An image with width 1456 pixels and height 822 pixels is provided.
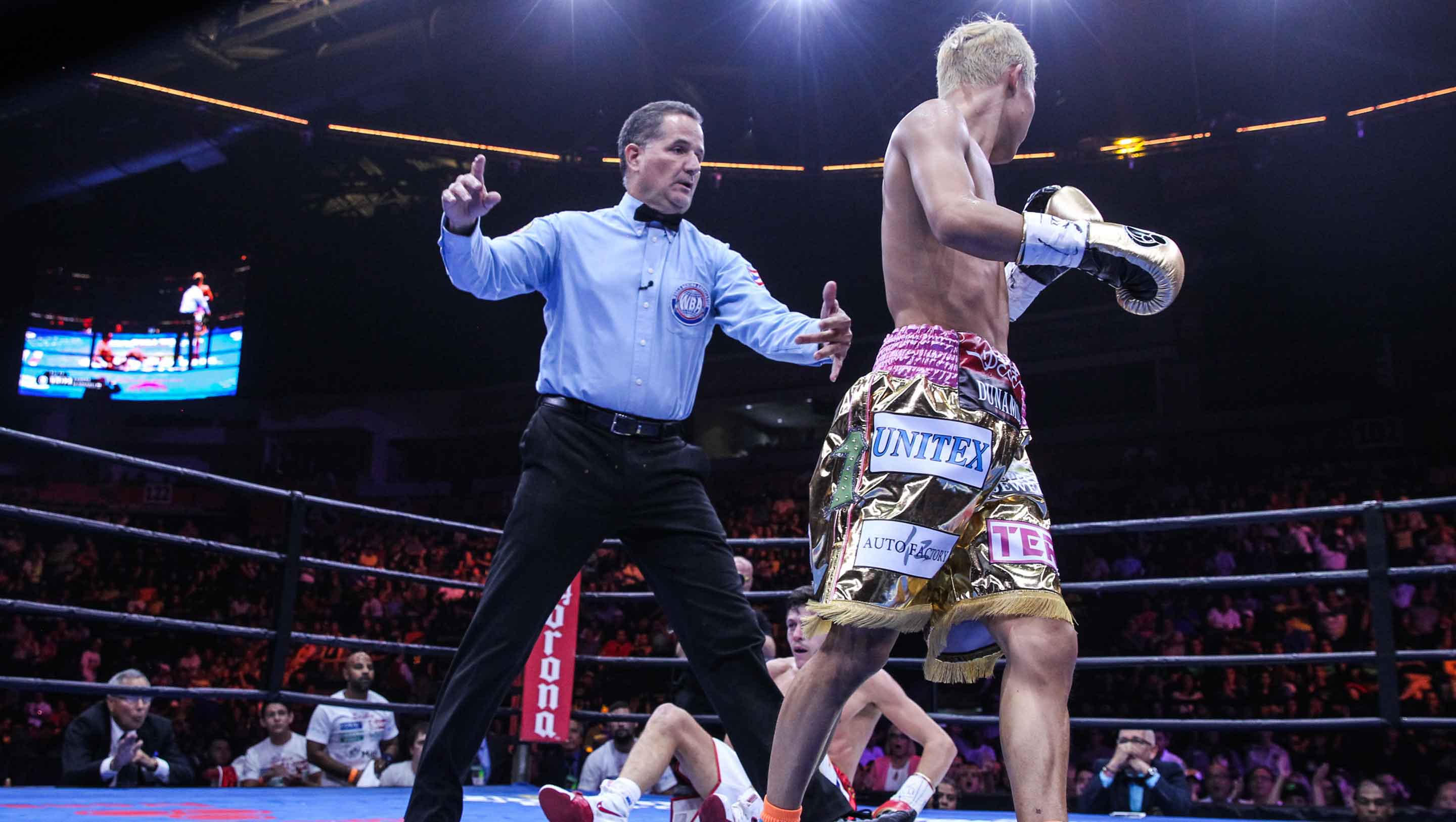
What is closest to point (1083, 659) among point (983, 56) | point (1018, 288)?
point (1018, 288)

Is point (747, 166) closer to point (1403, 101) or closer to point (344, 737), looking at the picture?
point (1403, 101)

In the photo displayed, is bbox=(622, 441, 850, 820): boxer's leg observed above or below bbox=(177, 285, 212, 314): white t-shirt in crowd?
below

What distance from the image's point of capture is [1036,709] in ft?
5.03

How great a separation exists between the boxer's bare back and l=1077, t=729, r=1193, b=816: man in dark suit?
334 centimetres

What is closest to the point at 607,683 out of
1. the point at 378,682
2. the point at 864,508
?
the point at 378,682

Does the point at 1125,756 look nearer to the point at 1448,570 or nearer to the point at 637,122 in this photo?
the point at 1448,570

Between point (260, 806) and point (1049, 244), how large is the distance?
2.36 metres

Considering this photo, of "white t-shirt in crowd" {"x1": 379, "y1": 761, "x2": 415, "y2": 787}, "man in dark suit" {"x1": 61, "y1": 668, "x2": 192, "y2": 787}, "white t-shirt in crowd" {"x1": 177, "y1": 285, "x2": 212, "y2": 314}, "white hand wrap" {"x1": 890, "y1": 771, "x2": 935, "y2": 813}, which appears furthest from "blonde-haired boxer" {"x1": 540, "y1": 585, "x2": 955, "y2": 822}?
"white t-shirt in crowd" {"x1": 177, "y1": 285, "x2": 212, "y2": 314}

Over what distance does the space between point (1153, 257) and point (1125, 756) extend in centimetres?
367

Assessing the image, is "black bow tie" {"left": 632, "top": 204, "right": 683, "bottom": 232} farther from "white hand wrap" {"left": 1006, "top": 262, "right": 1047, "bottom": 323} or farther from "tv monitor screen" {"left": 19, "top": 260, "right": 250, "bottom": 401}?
"tv monitor screen" {"left": 19, "top": 260, "right": 250, "bottom": 401}

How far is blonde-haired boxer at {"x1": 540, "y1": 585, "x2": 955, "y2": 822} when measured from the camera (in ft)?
7.64

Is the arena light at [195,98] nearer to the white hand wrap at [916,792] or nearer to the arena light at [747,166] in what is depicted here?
the arena light at [747,166]

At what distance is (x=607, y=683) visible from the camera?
1031 centimetres

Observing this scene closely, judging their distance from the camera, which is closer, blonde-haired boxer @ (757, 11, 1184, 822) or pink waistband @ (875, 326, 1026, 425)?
blonde-haired boxer @ (757, 11, 1184, 822)
